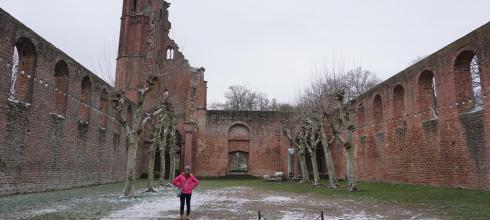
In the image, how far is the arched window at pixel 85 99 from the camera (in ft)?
59.4

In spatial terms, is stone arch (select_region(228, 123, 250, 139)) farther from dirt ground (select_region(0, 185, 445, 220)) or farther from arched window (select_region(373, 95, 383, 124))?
dirt ground (select_region(0, 185, 445, 220))

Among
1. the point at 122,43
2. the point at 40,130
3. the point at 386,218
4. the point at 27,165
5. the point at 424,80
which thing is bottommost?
the point at 386,218

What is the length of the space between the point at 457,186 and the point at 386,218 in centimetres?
750

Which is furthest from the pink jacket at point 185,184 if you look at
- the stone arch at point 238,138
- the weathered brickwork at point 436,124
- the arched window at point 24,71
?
the stone arch at point 238,138

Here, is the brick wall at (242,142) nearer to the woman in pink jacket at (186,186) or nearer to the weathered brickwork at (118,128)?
the weathered brickwork at (118,128)

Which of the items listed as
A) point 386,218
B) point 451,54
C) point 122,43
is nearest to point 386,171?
point 451,54

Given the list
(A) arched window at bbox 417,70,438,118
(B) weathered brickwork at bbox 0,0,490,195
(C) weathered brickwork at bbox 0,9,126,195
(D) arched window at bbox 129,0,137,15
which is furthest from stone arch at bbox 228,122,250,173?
(A) arched window at bbox 417,70,438,118

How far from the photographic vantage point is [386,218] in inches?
317

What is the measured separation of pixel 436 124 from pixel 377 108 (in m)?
6.43

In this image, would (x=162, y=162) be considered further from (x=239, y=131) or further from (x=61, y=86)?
(x=239, y=131)

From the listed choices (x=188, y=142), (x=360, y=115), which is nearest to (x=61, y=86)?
(x=188, y=142)

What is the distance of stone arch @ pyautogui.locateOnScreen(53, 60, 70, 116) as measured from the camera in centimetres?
1582

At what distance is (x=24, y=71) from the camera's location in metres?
13.5

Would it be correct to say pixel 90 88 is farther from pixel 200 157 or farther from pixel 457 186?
pixel 457 186
